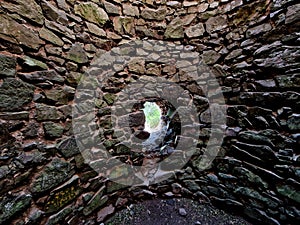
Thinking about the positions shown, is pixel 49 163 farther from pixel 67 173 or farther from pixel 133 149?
pixel 133 149

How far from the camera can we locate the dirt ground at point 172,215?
1623 millimetres

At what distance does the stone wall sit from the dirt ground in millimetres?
83

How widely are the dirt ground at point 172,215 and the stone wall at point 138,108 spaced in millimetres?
83

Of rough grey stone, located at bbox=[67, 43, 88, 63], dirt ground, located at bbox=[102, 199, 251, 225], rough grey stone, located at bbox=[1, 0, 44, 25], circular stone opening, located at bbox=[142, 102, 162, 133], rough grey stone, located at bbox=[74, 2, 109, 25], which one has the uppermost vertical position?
rough grey stone, located at bbox=[74, 2, 109, 25]

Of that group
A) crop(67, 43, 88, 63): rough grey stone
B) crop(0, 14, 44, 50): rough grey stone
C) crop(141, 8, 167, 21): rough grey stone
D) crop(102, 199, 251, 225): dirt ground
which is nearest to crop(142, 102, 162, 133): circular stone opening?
crop(102, 199, 251, 225): dirt ground

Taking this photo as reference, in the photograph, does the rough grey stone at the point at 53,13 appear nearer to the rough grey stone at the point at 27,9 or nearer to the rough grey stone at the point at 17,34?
the rough grey stone at the point at 27,9

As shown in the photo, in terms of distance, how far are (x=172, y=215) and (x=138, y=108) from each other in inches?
47.1

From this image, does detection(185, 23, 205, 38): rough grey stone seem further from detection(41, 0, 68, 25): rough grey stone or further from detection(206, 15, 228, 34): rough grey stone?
A: detection(41, 0, 68, 25): rough grey stone

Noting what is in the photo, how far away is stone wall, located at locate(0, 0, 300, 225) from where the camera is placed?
108 centimetres

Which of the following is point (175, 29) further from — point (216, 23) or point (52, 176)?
point (52, 176)

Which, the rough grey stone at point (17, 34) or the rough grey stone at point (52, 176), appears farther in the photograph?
the rough grey stone at point (52, 176)

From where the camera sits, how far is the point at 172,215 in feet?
5.64

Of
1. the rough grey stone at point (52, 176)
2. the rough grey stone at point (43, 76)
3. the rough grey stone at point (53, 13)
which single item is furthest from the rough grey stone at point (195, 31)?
the rough grey stone at point (52, 176)

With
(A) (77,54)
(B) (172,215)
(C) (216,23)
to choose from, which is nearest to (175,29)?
(C) (216,23)
